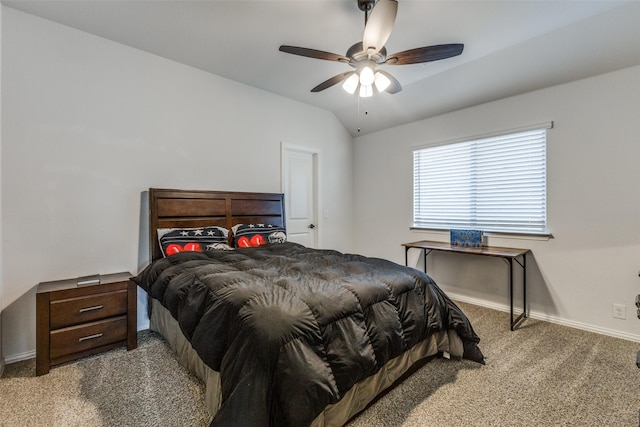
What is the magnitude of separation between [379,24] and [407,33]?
0.99 metres

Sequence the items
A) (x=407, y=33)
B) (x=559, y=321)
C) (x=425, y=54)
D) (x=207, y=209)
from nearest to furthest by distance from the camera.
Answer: (x=425, y=54) → (x=407, y=33) → (x=559, y=321) → (x=207, y=209)

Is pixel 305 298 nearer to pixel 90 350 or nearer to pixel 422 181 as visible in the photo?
pixel 90 350

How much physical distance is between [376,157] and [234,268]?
329cm

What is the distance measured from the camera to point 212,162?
335 cm

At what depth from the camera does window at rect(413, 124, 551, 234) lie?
3.09 meters

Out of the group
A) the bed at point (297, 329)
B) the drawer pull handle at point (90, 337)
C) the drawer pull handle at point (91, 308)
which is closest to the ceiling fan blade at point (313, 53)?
the bed at point (297, 329)

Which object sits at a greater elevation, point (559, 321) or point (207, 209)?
point (207, 209)

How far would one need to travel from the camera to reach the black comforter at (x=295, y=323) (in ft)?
3.89

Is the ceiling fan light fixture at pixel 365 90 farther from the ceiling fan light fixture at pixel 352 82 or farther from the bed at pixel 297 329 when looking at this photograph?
the bed at pixel 297 329

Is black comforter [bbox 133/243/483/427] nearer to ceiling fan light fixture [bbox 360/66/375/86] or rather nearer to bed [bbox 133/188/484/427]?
bed [bbox 133/188/484/427]

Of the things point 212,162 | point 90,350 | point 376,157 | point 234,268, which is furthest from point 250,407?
point 376,157

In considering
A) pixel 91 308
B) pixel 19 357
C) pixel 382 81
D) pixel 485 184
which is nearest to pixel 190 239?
pixel 91 308

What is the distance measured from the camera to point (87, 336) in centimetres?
217

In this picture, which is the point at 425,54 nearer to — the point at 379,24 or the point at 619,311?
the point at 379,24
